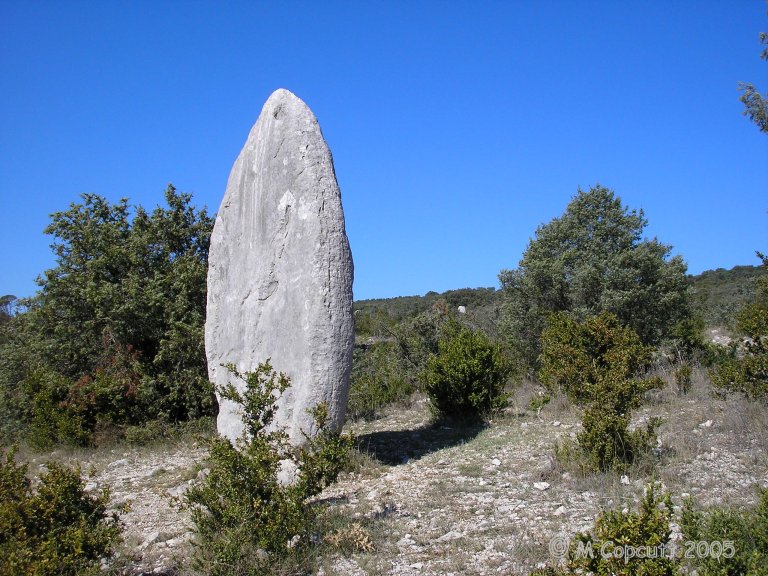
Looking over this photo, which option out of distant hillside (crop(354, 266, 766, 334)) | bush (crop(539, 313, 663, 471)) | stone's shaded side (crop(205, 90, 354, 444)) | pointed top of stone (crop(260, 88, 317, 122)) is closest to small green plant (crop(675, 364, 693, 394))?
bush (crop(539, 313, 663, 471))

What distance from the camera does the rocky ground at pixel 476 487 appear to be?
4.83m

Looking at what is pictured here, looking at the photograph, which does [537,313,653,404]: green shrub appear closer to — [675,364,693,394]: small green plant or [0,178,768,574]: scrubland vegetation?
[0,178,768,574]: scrubland vegetation

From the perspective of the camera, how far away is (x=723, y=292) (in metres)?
30.7

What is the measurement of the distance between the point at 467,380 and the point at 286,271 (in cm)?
394

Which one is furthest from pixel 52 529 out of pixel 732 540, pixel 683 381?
pixel 683 381

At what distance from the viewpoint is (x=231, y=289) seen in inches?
326

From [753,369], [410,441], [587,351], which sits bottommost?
[410,441]

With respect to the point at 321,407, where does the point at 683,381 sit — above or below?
below

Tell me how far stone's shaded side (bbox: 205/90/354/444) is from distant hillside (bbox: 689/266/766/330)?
730 cm

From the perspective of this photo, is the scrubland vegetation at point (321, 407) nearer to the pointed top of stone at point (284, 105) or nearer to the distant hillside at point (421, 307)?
the pointed top of stone at point (284, 105)

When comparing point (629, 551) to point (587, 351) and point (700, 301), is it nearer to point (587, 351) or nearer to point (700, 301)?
point (587, 351)

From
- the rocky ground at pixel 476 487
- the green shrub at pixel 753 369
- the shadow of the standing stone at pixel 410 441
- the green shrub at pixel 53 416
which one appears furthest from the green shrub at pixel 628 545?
the green shrub at pixel 53 416

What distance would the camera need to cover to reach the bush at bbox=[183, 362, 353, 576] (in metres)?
4.47

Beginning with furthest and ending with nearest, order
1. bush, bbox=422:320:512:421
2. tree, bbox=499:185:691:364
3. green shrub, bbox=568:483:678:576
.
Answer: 1. tree, bbox=499:185:691:364
2. bush, bbox=422:320:512:421
3. green shrub, bbox=568:483:678:576
